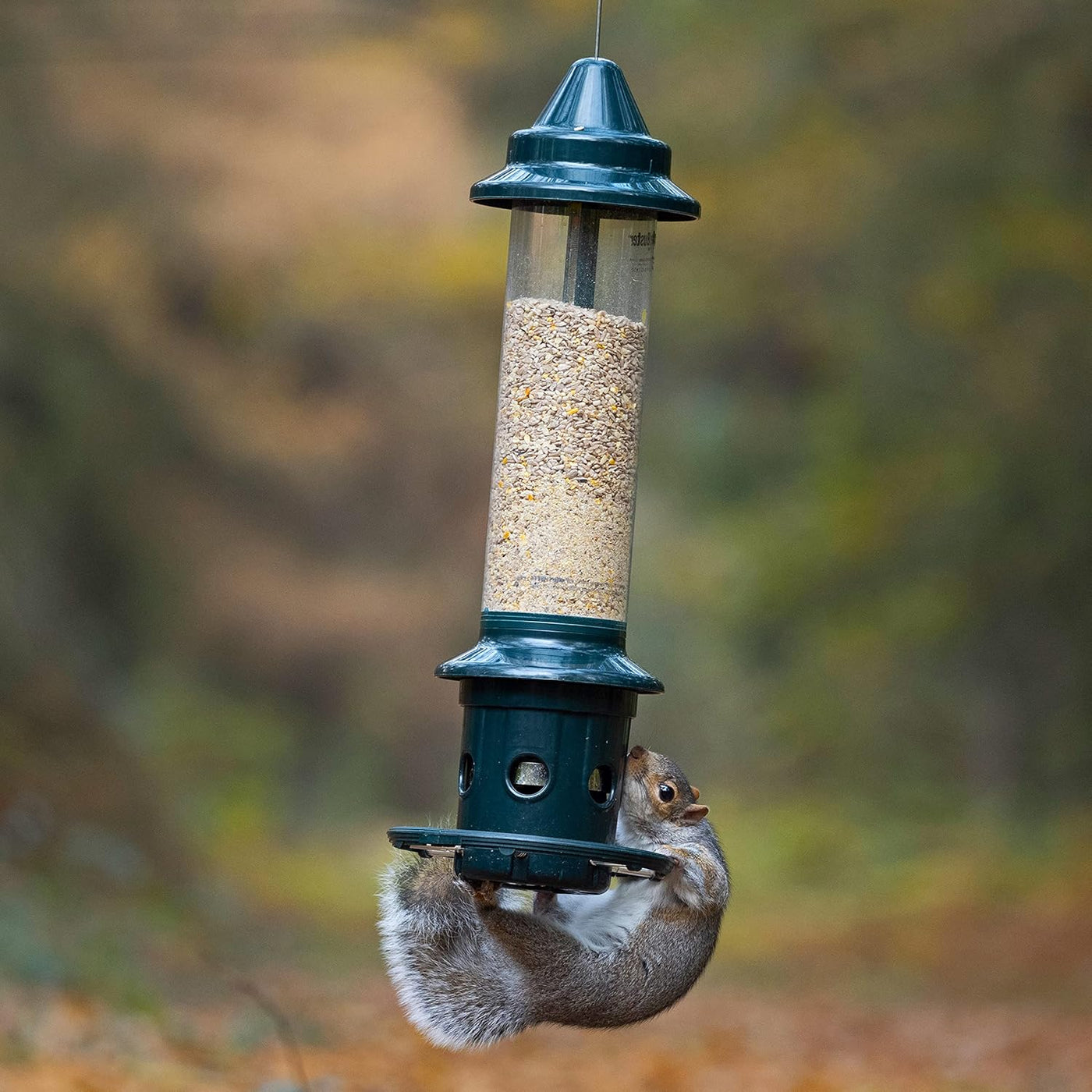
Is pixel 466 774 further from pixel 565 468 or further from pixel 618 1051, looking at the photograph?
pixel 618 1051

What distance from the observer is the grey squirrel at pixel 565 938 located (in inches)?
125

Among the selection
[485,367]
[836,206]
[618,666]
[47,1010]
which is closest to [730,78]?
[836,206]

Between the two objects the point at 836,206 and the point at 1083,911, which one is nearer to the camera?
the point at 1083,911

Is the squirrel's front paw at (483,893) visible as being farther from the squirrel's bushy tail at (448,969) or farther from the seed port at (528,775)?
the seed port at (528,775)

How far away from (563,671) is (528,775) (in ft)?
0.68

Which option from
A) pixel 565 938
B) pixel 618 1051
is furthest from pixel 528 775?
pixel 618 1051

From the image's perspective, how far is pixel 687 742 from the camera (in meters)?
14.0

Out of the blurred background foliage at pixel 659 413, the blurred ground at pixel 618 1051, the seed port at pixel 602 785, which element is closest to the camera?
the seed port at pixel 602 785

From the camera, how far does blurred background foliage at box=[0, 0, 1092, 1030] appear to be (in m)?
12.4

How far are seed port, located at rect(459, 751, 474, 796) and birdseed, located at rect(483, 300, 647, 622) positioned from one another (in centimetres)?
29

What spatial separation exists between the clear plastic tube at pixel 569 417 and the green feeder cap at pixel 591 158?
121mm

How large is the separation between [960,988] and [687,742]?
12.0 ft

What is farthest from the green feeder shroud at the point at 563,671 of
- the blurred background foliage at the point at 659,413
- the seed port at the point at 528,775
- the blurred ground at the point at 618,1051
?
the blurred background foliage at the point at 659,413

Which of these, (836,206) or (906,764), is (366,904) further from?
(836,206)
